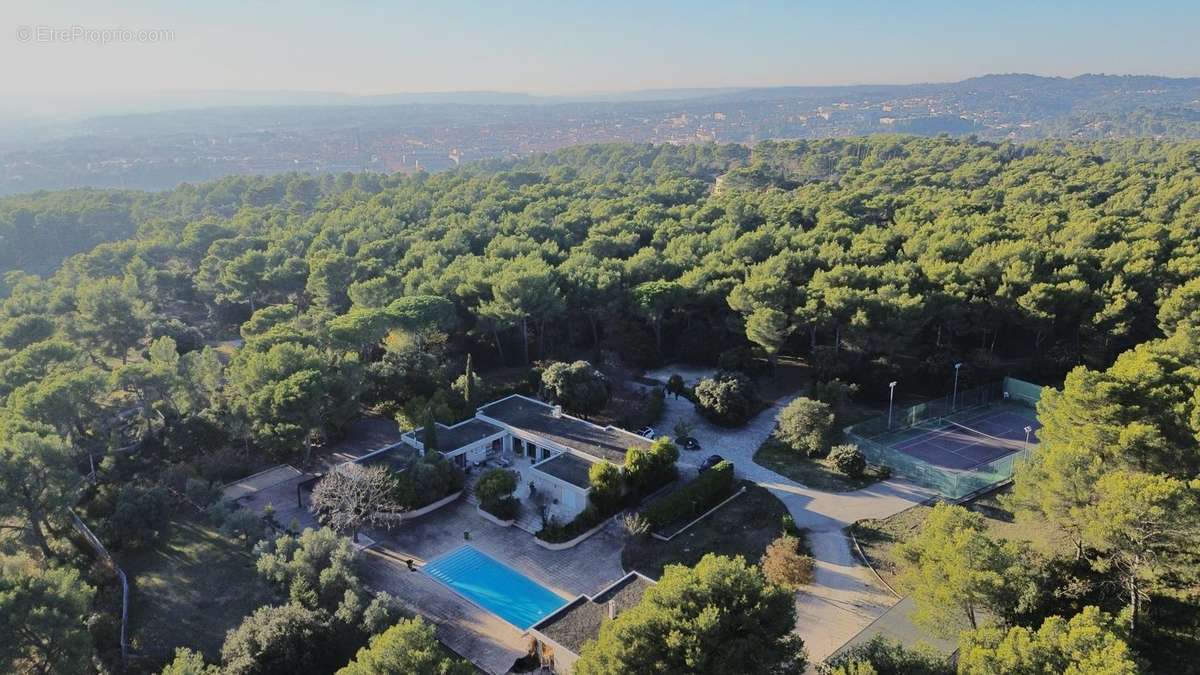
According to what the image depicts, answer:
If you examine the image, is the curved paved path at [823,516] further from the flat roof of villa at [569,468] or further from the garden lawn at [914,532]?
the flat roof of villa at [569,468]

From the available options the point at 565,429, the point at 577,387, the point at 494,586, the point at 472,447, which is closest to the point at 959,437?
the point at 577,387

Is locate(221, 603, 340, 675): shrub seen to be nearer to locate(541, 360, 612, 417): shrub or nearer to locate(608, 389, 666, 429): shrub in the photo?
locate(541, 360, 612, 417): shrub

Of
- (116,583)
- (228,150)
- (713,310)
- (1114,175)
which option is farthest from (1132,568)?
(228,150)

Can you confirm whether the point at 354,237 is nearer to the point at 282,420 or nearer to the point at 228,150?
the point at 282,420

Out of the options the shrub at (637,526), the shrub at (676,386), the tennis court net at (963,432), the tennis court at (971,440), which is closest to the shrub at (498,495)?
the shrub at (637,526)

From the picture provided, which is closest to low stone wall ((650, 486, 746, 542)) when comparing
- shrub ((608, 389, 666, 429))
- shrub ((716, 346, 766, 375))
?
shrub ((608, 389, 666, 429))

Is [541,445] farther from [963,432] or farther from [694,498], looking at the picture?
[963,432]
